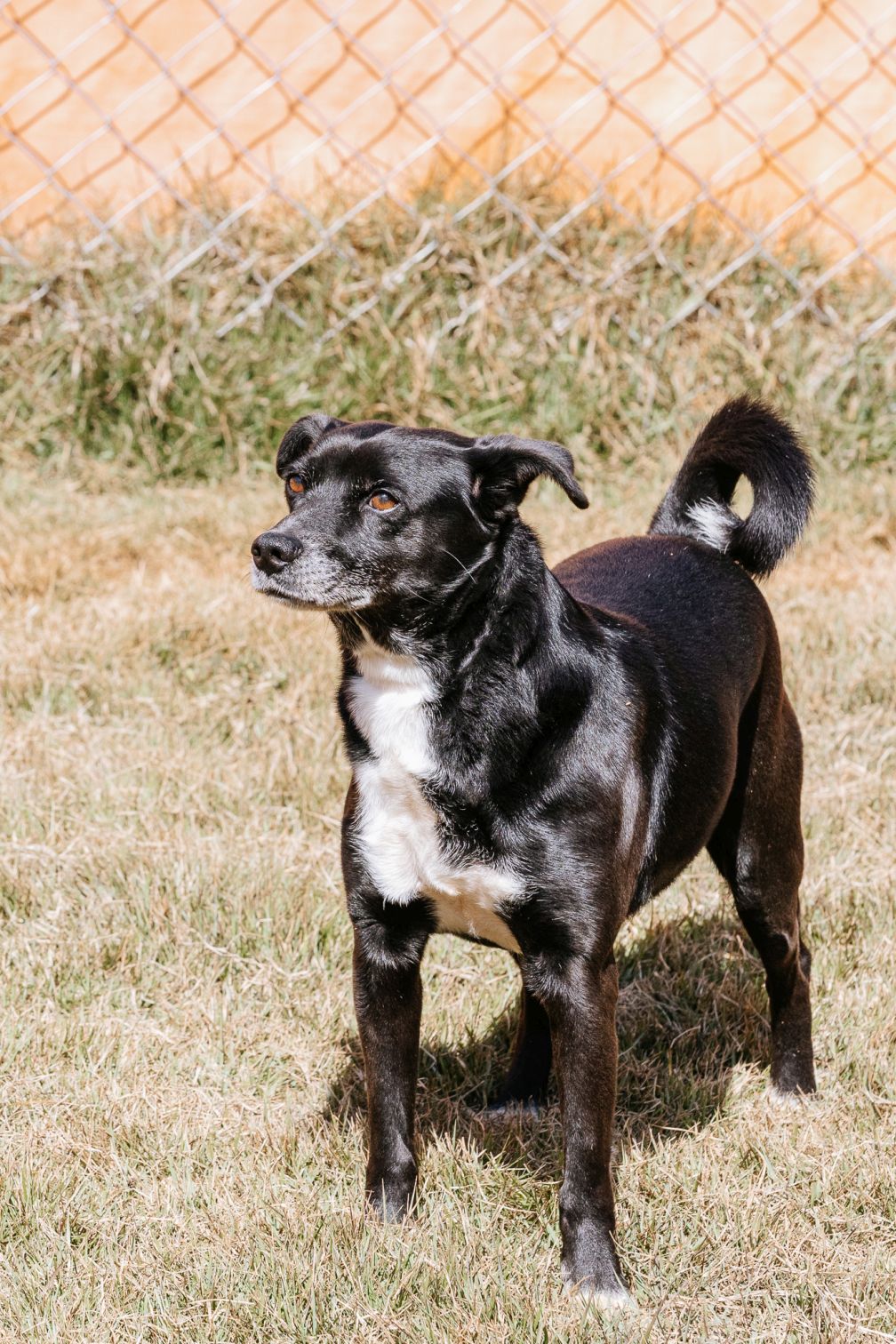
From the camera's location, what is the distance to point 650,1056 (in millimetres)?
→ 3025

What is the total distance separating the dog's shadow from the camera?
9.15ft

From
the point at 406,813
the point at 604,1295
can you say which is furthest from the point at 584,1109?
the point at 406,813

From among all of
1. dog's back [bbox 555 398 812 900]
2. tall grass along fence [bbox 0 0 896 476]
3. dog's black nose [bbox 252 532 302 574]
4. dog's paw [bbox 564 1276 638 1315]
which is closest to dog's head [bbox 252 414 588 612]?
dog's black nose [bbox 252 532 302 574]

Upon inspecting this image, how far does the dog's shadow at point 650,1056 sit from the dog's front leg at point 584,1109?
0.29 metres

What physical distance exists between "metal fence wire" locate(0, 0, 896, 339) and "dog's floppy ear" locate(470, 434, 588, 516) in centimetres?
390

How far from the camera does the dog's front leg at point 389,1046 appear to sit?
8.09ft

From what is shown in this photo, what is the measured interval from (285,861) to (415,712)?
3.93 feet

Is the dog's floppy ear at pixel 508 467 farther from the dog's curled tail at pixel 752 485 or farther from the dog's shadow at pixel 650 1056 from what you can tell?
the dog's shadow at pixel 650 1056

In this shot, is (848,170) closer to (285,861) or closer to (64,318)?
(64,318)

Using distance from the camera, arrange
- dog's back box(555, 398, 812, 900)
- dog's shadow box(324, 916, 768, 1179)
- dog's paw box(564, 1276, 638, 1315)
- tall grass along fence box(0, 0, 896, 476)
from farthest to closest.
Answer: tall grass along fence box(0, 0, 896, 476), dog's shadow box(324, 916, 768, 1179), dog's back box(555, 398, 812, 900), dog's paw box(564, 1276, 638, 1315)

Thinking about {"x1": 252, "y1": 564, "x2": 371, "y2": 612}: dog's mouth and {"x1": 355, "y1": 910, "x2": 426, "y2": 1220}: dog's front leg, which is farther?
{"x1": 355, "y1": 910, "x2": 426, "y2": 1220}: dog's front leg

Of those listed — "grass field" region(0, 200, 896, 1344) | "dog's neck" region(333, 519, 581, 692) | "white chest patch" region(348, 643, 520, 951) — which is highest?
"dog's neck" region(333, 519, 581, 692)

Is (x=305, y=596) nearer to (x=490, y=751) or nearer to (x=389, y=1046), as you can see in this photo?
(x=490, y=751)

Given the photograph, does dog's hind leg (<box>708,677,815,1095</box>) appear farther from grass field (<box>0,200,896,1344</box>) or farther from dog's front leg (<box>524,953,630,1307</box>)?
dog's front leg (<box>524,953,630,1307</box>)
